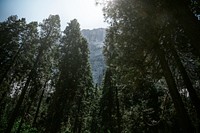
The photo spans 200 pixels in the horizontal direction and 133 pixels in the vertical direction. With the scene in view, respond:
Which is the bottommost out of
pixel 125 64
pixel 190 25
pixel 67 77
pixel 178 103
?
pixel 178 103

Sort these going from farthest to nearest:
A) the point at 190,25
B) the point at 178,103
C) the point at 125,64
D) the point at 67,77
Result: the point at 67,77
the point at 125,64
the point at 178,103
the point at 190,25

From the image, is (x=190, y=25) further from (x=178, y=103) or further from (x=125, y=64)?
(x=125, y=64)

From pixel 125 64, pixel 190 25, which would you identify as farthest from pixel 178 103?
pixel 190 25

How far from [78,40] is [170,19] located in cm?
2480

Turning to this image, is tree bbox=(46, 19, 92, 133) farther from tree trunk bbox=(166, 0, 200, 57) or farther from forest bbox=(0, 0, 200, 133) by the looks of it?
tree trunk bbox=(166, 0, 200, 57)

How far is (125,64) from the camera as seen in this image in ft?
45.9

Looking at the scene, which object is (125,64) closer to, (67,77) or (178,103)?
(178,103)

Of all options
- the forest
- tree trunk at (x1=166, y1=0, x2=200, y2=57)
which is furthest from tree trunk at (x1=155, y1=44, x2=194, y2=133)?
tree trunk at (x1=166, y1=0, x2=200, y2=57)

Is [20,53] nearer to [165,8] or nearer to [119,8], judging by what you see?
[119,8]

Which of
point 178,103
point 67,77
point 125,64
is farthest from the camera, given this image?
point 67,77

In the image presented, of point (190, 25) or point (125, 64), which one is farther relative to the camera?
point (125, 64)

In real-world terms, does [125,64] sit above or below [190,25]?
above

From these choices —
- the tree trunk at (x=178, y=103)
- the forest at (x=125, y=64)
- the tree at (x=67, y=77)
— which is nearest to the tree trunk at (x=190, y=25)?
the forest at (x=125, y=64)

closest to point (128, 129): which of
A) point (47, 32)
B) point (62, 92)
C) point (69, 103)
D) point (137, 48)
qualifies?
point (69, 103)
